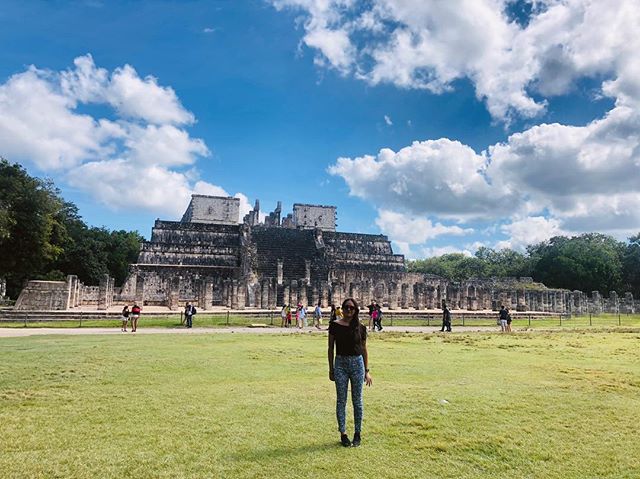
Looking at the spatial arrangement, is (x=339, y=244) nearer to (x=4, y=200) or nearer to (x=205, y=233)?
(x=205, y=233)

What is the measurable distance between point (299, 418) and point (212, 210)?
53314 millimetres

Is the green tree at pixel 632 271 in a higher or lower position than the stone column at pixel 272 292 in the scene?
higher

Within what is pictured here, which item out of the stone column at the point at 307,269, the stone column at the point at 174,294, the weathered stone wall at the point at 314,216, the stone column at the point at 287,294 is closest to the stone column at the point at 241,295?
the stone column at the point at 287,294

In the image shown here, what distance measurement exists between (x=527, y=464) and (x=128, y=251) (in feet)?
183

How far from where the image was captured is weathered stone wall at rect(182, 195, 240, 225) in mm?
56781

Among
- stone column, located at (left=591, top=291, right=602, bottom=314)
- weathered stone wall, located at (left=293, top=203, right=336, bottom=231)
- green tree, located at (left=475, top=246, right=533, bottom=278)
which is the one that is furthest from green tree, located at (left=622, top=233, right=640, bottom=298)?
weathered stone wall, located at (left=293, top=203, right=336, bottom=231)

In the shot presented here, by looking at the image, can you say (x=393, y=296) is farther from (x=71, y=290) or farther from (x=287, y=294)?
(x=71, y=290)

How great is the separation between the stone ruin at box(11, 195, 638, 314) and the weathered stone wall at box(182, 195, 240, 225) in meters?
15.4

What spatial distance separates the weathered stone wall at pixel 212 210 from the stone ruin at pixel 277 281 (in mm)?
15384

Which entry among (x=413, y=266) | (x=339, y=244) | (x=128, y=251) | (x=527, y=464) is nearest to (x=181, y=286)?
(x=339, y=244)

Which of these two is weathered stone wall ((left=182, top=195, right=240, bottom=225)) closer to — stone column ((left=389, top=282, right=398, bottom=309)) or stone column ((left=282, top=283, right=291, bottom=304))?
stone column ((left=282, top=283, right=291, bottom=304))

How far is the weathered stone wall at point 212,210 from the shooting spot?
56.8m

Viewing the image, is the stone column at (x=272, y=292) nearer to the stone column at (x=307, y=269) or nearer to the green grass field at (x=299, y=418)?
the stone column at (x=307, y=269)

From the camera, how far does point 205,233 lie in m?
41.4
